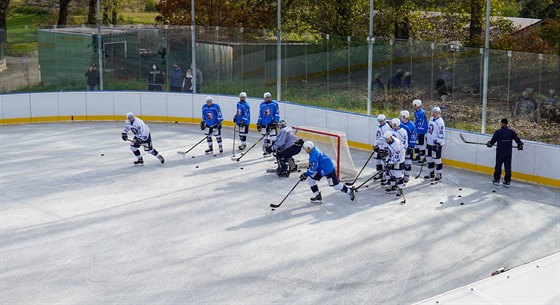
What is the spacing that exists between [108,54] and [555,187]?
13.3m

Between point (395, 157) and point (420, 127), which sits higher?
point (420, 127)

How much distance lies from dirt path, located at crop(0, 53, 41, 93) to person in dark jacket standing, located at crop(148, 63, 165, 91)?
3.02 m

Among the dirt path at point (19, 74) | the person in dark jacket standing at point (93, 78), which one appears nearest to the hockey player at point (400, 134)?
the person in dark jacket standing at point (93, 78)

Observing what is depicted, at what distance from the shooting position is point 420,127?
53.1 feet

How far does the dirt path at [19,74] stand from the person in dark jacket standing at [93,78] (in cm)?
132

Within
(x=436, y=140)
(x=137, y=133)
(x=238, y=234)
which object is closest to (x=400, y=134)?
(x=436, y=140)

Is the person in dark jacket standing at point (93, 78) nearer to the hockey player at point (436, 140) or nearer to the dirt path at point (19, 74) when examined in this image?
the dirt path at point (19, 74)

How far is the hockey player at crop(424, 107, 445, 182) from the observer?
15.5 m

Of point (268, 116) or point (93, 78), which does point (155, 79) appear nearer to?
point (93, 78)

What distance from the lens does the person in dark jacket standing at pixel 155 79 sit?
22.7 m

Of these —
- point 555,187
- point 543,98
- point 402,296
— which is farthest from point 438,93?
point 402,296

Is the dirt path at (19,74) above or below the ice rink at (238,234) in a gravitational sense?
above

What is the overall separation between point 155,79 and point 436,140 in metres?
9.93

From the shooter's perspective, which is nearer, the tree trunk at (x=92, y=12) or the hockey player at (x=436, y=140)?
the hockey player at (x=436, y=140)
